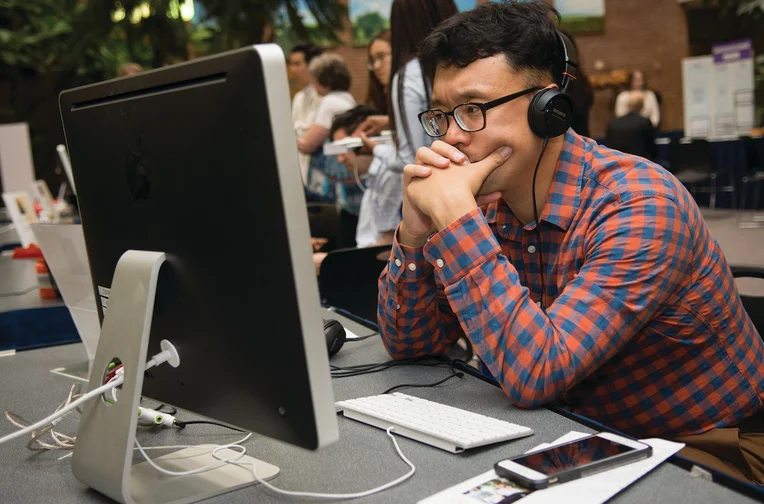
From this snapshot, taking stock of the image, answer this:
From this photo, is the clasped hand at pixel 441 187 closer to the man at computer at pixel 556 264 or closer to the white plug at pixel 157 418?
the man at computer at pixel 556 264

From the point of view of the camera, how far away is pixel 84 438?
963 mm

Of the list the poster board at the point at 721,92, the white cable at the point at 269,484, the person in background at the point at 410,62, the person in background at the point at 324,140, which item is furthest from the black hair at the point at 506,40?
the poster board at the point at 721,92

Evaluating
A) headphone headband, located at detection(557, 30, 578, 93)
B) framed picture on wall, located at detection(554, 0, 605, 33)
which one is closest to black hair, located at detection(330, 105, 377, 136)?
headphone headband, located at detection(557, 30, 578, 93)

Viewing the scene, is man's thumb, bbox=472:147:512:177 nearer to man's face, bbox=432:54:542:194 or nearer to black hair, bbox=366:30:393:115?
man's face, bbox=432:54:542:194

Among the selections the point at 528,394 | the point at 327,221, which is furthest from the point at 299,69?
the point at 528,394

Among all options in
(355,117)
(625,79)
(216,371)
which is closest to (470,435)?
(216,371)

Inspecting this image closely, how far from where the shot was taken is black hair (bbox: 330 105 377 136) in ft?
12.3

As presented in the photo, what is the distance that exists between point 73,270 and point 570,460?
106cm

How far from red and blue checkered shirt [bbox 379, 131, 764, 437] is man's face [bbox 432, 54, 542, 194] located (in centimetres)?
8

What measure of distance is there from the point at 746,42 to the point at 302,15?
18.9 feet

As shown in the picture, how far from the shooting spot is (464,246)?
115 cm

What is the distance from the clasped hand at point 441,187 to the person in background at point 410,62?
1128 mm

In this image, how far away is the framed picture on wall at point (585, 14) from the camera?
13.5 m

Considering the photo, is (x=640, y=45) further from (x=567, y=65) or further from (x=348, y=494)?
(x=348, y=494)
